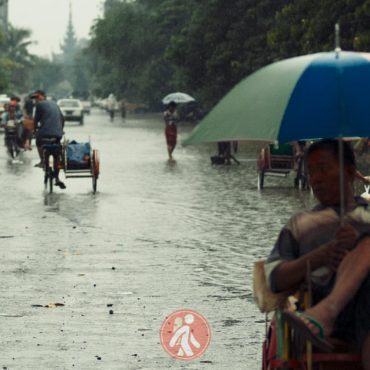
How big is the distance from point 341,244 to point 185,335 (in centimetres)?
422

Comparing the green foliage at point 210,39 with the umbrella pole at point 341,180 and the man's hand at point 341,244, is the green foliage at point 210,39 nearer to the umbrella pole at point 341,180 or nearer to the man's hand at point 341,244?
the umbrella pole at point 341,180

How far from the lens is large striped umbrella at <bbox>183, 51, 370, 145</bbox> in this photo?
5117 mm

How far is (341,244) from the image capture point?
16.6ft

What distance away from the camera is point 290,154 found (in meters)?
23.5

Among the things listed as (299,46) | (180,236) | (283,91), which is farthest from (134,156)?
(283,91)

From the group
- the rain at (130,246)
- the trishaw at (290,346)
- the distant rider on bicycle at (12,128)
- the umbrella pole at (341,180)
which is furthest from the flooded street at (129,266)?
the distant rider on bicycle at (12,128)

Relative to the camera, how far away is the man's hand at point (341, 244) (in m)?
5.04

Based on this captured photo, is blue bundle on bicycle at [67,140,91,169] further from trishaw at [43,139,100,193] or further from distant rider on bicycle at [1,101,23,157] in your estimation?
distant rider on bicycle at [1,101,23,157]

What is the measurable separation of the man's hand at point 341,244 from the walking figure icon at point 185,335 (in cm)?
302

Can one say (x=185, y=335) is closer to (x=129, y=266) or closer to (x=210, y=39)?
(x=129, y=266)

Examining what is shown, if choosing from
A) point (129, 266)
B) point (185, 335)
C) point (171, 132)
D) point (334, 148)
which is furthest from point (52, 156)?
point (334, 148)

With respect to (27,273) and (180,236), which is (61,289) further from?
(180,236)

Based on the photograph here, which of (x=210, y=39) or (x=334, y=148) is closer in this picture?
(x=334, y=148)

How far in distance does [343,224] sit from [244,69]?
52.8 meters
